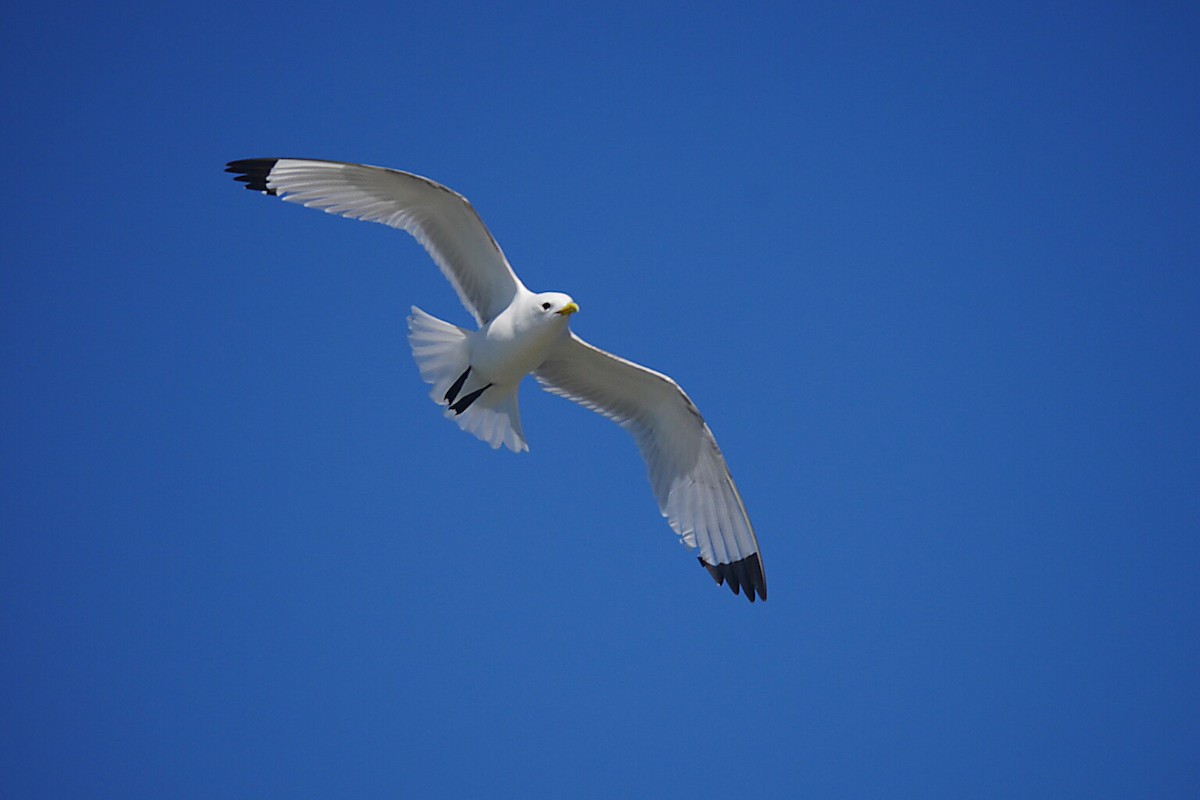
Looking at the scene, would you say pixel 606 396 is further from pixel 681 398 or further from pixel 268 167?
pixel 268 167

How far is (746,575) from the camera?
7.78 metres

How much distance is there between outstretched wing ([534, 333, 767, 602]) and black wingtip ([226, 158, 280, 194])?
1960mm

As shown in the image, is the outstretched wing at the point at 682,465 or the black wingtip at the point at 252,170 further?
the outstretched wing at the point at 682,465

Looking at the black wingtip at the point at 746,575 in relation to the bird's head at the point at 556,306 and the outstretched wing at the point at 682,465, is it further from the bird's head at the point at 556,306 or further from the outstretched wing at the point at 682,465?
the bird's head at the point at 556,306

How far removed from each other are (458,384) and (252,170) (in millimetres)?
1612

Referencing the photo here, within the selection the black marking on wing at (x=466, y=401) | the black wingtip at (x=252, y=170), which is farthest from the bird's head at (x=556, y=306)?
the black wingtip at (x=252, y=170)

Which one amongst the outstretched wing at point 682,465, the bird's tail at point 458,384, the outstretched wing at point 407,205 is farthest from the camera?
the outstretched wing at point 682,465

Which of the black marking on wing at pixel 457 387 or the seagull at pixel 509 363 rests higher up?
the seagull at pixel 509 363

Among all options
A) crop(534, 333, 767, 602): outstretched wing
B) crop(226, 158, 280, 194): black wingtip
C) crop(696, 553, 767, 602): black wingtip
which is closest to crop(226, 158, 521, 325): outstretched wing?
crop(226, 158, 280, 194): black wingtip

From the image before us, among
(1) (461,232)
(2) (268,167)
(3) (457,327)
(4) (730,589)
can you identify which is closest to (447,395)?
(3) (457,327)

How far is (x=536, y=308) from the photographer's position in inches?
271

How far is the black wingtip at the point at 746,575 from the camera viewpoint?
7.76 metres

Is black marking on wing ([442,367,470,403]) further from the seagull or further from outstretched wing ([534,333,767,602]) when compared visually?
outstretched wing ([534,333,767,602])

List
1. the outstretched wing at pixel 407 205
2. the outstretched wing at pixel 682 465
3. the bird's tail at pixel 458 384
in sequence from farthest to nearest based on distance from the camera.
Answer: the outstretched wing at pixel 682 465
the bird's tail at pixel 458 384
the outstretched wing at pixel 407 205
